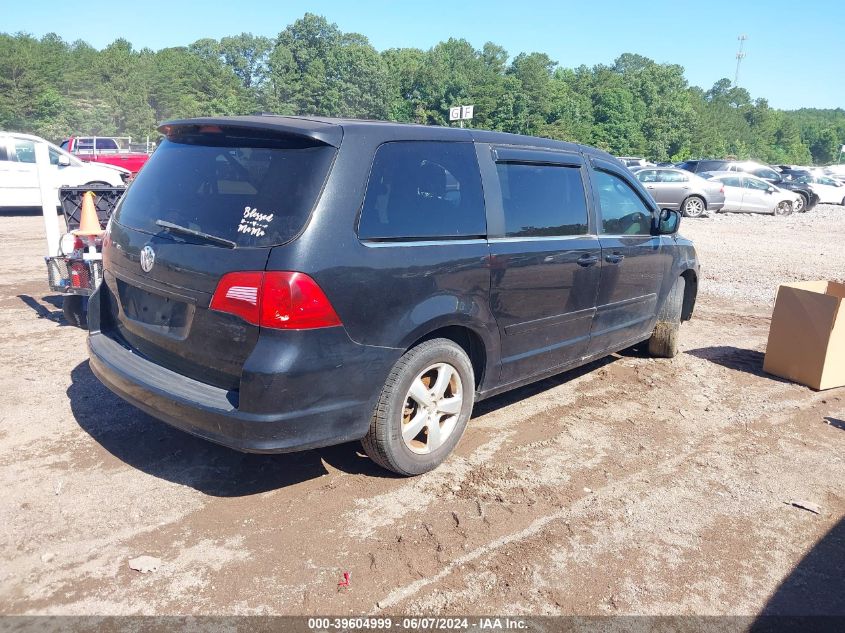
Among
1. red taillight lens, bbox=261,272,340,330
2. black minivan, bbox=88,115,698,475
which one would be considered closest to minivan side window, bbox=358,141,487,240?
black minivan, bbox=88,115,698,475

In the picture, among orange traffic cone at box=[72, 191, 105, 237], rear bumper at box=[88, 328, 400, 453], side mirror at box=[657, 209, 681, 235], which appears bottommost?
rear bumper at box=[88, 328, 400, 453]

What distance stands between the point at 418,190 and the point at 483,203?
0.50 m

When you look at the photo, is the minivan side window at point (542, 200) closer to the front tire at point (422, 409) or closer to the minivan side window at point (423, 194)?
the minivan side window at point (423, 194)

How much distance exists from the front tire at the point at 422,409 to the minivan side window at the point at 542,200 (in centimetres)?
91

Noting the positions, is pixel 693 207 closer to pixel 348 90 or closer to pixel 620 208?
pixel 620 208

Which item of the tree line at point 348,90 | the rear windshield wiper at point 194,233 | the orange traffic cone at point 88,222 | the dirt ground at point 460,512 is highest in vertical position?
the tree line at point 348,90

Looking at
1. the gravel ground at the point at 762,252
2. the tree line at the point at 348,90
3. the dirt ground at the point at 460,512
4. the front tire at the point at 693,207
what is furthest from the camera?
the tree line at the point at 348,90

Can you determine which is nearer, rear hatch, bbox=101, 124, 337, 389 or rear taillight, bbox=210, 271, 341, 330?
rear taillight, bbox=210, 271, 341, 330

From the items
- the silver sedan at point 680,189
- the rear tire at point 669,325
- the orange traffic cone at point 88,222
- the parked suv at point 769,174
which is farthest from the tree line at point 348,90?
the rear tire at point 669,325

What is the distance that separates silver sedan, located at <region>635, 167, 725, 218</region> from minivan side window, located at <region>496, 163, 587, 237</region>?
1768 centimetres

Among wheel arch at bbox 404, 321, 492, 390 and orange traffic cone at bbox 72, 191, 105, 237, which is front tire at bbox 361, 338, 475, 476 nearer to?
wheel arch at bbox 404, 321, 492, 390

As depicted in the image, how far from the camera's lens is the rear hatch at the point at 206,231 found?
3023 millimetres

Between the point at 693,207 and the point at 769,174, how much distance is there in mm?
13624

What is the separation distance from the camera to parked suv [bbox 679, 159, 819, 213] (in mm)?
25703
